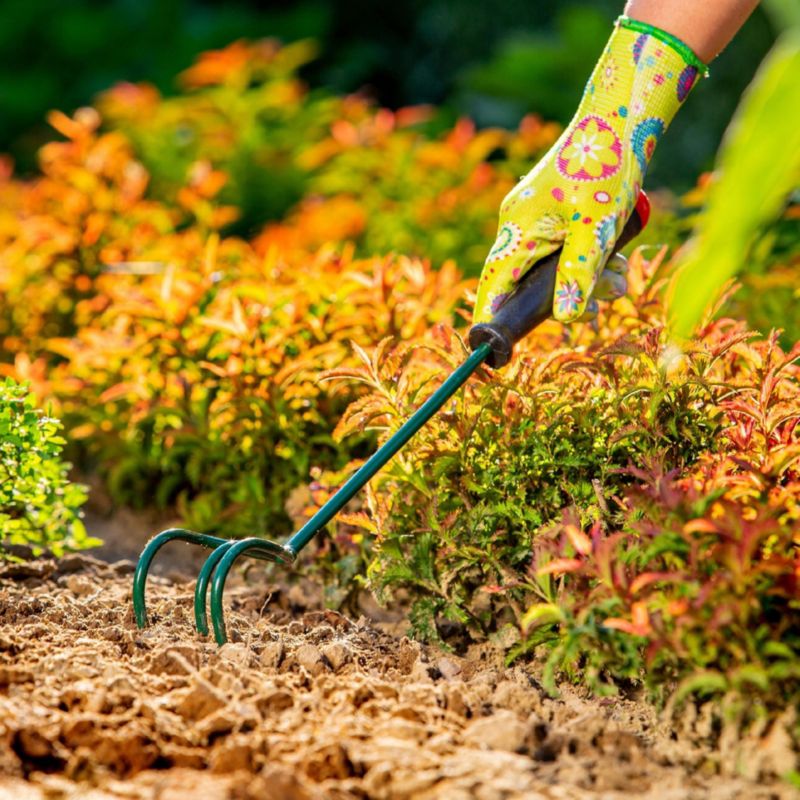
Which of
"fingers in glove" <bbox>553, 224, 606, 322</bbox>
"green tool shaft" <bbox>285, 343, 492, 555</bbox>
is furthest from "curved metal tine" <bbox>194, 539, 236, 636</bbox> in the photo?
"fingers in glove" <bbox>553, 224, 606, 322</bbox>

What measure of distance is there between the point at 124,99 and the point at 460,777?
5.12 meters

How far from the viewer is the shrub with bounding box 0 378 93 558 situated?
2.53 meters

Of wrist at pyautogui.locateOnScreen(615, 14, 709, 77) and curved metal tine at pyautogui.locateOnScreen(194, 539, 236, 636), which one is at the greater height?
wrist at pyautogui.locateOnScreen(615, 14, 709, 77)

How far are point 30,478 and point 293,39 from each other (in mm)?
6864

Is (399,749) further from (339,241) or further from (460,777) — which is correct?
(339,241)

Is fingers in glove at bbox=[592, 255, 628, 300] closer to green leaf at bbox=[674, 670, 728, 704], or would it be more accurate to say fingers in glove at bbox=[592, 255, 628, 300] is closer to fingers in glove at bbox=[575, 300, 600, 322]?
fingers in glove at bbox=[575, 300, 600, 322]

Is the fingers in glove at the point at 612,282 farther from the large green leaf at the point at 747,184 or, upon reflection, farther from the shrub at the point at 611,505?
the large green leaf at the point at 747,184

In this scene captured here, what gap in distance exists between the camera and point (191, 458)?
3.21 metres

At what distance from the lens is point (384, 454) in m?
2.21

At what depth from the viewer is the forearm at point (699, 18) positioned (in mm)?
2232

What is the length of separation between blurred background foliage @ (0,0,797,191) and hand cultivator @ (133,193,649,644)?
526 cm

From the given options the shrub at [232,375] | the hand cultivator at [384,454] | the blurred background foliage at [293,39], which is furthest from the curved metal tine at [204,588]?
the blurred background foliage at [293,39]

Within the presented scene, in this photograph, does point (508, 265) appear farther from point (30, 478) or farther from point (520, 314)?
point (30, 478)

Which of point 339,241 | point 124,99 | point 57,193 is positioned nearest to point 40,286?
point 57,193
